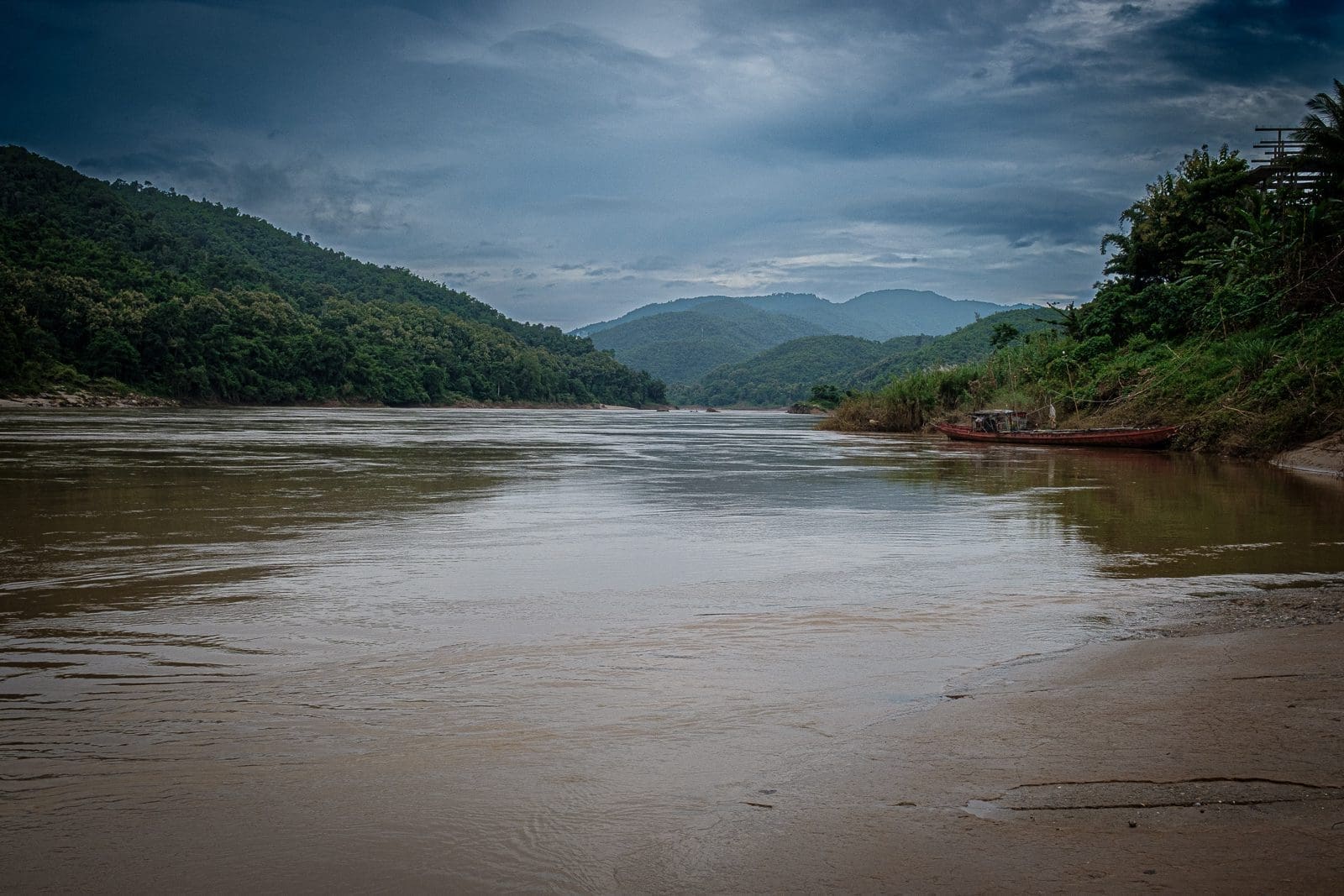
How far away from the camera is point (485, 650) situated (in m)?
5.28

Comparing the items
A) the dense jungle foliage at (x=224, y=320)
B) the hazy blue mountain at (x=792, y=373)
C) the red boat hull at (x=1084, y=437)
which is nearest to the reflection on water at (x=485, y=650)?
the red boat hull at (x=1084, y=437)

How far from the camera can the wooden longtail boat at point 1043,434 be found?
28219mm

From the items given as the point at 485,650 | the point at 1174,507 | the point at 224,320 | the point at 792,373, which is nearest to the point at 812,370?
the point at 792,373

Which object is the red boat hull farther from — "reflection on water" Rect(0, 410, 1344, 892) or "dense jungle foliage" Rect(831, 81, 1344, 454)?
"reflection on water" Rect(0, 410, 1344, 892)

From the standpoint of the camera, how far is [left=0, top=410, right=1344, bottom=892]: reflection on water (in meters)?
2.97

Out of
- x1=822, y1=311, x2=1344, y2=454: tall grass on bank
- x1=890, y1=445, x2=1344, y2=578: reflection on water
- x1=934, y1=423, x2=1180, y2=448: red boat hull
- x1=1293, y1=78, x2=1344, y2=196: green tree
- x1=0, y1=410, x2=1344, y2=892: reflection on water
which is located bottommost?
x1=0, y1=410, x2=1344, y2=892: reflection on water

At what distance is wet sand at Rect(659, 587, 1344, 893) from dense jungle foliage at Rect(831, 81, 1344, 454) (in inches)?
848

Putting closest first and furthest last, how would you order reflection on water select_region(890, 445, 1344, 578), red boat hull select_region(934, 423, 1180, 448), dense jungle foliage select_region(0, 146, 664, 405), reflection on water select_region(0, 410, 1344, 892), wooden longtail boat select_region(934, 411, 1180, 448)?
reflection on water select_region(0, 410, 1344, 892)
reflection on water select_region(890, 445, 1344, 578)
red boat hull select_region(934, 423, 1180, 448)
wooden longtail boat select_region(934, 411, 1180, 448)
dense jungle foliage select_region(0, 146, 664, 405)

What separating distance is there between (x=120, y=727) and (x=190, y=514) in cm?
813

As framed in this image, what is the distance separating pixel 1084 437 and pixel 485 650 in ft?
97.3

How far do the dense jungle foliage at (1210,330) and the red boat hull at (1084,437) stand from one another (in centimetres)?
84

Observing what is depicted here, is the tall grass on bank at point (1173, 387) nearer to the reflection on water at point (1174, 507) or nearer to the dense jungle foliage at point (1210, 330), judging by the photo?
the dense jungle foliage at point (1210, 330)

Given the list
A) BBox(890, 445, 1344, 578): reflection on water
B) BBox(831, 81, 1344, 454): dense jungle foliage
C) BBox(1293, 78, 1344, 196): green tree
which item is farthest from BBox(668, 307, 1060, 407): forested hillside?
BBox(890, 445, 1344, 578): reflection on water

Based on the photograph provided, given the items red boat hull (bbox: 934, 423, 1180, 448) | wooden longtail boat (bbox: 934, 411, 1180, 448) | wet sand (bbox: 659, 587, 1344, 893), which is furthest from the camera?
wooden longtail boat (bbox: 934, 411, 1180, 448)
